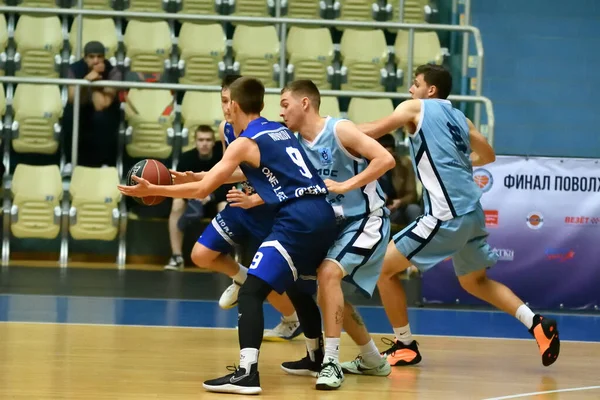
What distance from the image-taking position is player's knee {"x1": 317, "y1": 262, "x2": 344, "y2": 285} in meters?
5.52

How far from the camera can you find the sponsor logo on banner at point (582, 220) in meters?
8.95

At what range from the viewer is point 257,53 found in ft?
37.1

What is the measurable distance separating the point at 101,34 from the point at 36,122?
127cm

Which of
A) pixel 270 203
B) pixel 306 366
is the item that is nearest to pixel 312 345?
pixel 306 366

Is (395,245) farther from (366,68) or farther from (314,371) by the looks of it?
(366,68)

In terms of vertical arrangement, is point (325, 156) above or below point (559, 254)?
above

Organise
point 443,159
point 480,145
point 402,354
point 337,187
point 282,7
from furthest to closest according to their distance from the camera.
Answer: point 282,7 → point 480,145 → point 402,354 → point 443,159 → point 337,187

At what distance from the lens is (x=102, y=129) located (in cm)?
1059

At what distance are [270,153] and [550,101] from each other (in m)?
7.46

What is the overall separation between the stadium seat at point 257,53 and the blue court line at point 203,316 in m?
3.26

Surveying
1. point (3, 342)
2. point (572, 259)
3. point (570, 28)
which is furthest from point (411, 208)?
point (3, 342)

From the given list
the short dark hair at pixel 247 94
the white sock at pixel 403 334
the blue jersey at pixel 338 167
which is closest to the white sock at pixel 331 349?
the blue jersey at pixel 338 167

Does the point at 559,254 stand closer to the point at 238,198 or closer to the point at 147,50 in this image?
the point at 238,198

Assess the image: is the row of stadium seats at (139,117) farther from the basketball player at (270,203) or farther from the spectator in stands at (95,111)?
the basketball player at (270,203)
